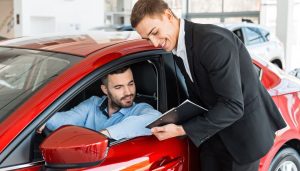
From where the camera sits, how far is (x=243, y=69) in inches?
78.5

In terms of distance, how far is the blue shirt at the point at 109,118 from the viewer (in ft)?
6.41

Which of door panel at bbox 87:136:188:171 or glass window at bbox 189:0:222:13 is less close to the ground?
glass window at bbox 189:0:222:13

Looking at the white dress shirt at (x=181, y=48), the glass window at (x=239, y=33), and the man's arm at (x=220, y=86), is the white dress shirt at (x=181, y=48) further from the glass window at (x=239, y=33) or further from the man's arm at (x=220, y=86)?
the glass window at (x=239, y=33)

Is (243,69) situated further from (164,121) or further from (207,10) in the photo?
(207,10)

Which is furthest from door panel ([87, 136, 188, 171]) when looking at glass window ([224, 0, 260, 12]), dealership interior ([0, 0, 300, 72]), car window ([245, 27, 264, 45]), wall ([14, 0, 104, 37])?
glass window ([224, 0, 260, 12])

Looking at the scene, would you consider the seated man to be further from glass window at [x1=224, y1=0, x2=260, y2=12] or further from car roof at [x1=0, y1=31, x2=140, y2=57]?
glass window at [x1=224, y1=0, x2=260, y2=12]

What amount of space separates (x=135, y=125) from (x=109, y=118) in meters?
0.25

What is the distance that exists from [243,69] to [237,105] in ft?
0.68

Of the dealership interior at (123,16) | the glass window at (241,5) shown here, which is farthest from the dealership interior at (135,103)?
the glass window at (241,5)

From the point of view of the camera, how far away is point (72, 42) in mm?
2176

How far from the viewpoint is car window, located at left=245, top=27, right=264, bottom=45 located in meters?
8.05

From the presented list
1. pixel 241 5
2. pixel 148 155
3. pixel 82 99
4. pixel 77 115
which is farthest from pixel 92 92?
pixel 241 5

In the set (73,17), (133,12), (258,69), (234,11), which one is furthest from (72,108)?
(234,11)

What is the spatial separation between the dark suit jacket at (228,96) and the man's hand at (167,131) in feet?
0.11
